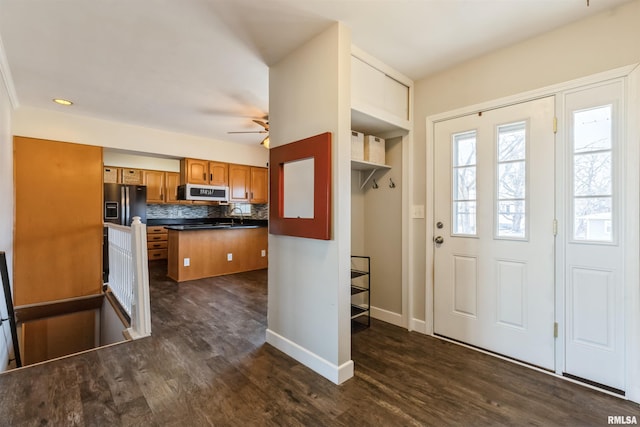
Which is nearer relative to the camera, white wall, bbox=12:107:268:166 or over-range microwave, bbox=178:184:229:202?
white wall, bbox=12:107:268:166

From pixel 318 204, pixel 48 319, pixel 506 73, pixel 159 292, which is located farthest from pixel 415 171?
pixel 48 319

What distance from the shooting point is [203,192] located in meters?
4.90

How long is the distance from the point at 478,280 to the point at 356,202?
4.35 feet

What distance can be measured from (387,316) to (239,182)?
3860 millimetres

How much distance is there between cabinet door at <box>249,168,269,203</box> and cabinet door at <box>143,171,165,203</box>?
200 cm

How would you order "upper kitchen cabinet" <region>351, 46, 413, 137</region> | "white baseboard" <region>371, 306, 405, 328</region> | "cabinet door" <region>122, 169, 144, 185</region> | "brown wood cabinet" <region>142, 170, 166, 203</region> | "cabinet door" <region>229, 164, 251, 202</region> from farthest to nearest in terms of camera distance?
"brown wood cabinet" <region>142, 170, 166, 203</region>, "cabinet door" <region>122, 169, 144, 185</region>, "cabinet door" <region>229, 164, 251, 202</region>, "white baseboard" <region>371, 306, 405, 328</region>, "upper kitchen cabinet" <region>351, 46, 413, 137</region>

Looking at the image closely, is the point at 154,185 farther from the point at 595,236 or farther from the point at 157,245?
the point at 595,236

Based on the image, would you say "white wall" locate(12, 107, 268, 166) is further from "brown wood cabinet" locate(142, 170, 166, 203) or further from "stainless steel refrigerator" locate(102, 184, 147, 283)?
"brown wood cabinet" locate(142, 170, 166, 203)

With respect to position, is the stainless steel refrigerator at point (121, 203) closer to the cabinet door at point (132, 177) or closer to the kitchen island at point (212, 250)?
the kitchen island at point (212, 250)

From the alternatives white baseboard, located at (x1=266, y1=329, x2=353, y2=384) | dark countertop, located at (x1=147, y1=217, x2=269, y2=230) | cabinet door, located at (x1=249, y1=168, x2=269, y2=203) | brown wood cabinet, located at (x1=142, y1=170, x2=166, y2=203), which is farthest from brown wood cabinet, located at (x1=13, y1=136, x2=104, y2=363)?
white baseboard, located at (x1=266, y1=329, x2=353, y2=384)

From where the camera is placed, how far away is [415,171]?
2.64 m

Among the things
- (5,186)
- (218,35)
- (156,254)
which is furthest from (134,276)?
(156,254)

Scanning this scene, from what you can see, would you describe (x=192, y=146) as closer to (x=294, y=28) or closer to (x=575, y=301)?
(x=294, y=28)

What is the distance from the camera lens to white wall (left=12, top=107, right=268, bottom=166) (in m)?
3.41
